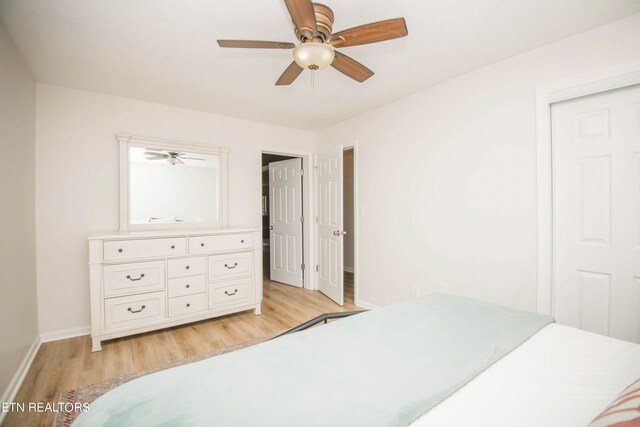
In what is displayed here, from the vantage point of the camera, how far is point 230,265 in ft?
10.4

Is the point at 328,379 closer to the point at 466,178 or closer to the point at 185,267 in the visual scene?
the point at 466,178

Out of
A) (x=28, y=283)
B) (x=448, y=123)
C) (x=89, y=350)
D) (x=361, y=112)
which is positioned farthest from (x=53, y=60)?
(x=448, y=123)

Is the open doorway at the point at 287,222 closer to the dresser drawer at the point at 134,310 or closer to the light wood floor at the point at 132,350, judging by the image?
the light wood floor at the point at 132,350

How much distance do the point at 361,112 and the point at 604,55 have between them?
2.15 m

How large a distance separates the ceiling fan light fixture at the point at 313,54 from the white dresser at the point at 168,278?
2054 millimetres

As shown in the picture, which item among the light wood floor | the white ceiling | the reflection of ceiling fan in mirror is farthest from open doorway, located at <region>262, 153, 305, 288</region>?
the white ceiling

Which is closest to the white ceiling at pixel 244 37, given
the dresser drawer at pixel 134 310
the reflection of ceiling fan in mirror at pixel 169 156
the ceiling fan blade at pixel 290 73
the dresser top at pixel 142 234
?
the ceiling fan blade at pixel 290 73

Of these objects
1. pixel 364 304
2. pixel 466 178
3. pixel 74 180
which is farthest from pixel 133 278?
pixel 466 178

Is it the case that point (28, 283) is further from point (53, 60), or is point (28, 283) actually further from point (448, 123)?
point (448, 123)

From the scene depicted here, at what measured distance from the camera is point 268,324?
10.0 feet

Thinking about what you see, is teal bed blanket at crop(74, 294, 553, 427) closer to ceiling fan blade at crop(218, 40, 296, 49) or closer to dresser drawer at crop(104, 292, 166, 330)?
ceiling fan blade at crop(218, 40, 296, 49)

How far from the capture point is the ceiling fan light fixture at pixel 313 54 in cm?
152

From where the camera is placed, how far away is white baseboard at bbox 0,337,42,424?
5.84ft

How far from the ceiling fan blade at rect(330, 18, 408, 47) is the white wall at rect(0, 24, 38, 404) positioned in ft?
6.84
